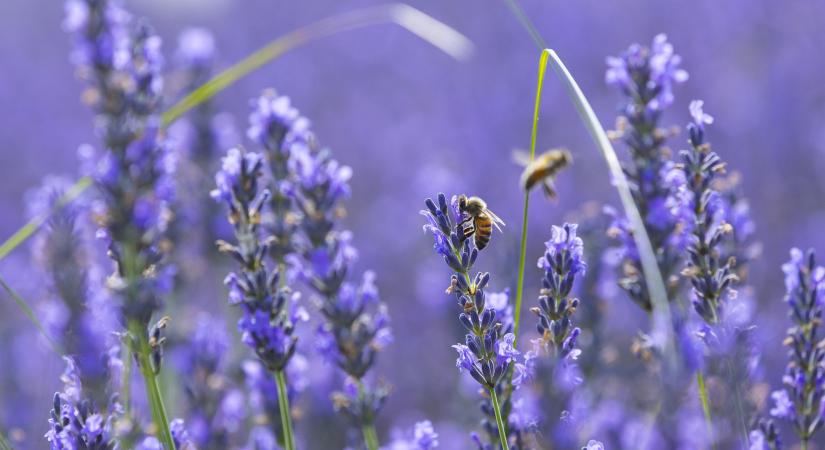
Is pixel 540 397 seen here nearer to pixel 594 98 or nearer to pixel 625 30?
pixel 594 98

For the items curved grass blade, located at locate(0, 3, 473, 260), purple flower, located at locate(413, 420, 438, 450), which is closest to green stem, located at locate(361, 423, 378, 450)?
purple flower, located at locate(413, 420, 438, 450)

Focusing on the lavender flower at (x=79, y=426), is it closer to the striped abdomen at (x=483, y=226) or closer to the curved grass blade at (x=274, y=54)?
the curved grass blade at (x=274, y=54)

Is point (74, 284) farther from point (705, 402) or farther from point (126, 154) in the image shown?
point (705, 402)

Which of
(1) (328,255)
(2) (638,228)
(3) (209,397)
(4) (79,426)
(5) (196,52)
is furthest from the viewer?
(5) (196,52)

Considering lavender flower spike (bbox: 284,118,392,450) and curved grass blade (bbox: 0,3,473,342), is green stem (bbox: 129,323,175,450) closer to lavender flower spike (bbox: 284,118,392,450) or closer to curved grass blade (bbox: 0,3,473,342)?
curved grass blade (bbox: 0,3,473,342)

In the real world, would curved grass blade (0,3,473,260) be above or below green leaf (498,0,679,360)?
above

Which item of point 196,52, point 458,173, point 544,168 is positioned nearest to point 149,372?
point 544,168

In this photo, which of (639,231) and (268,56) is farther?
(268,56)
